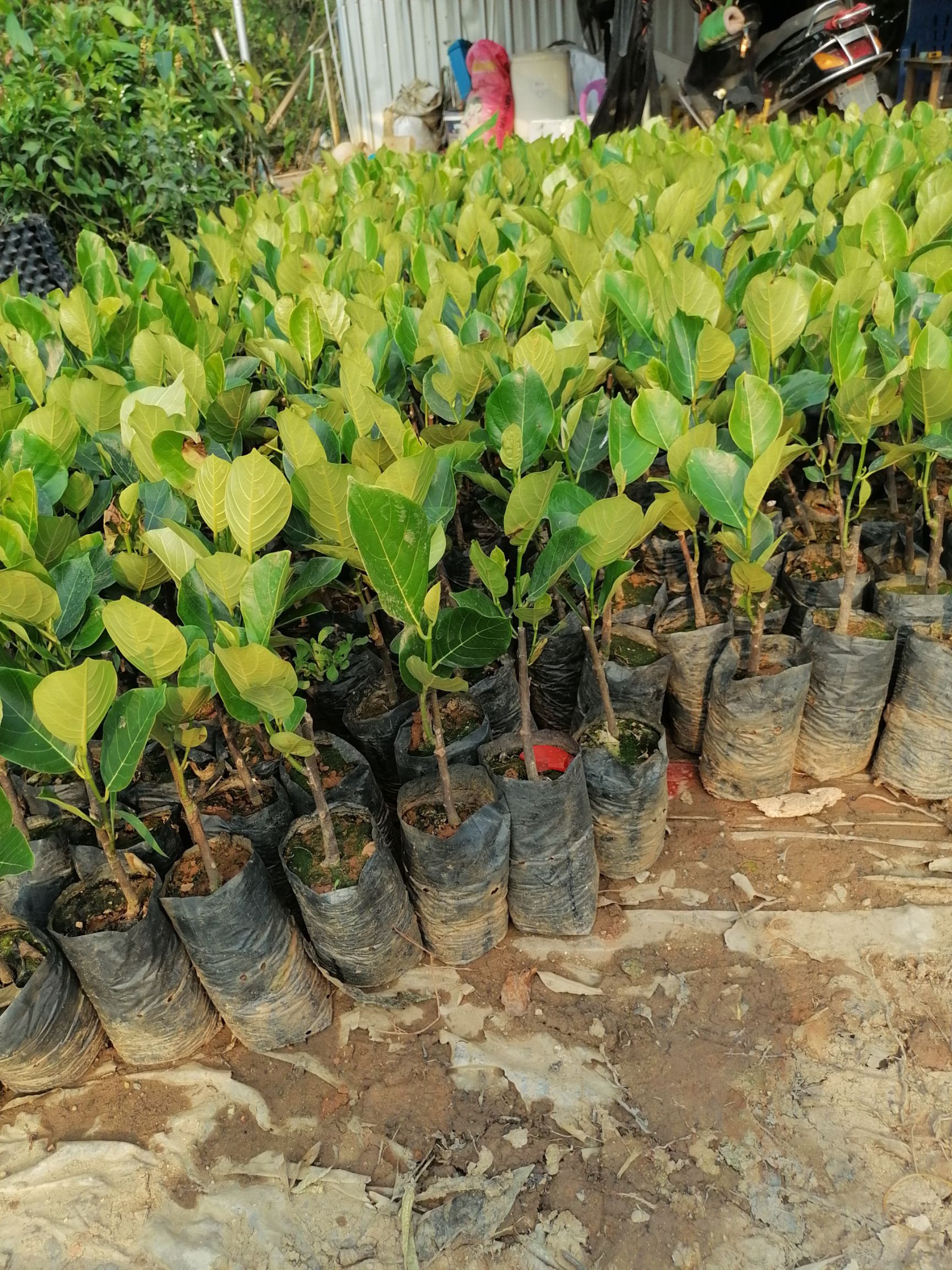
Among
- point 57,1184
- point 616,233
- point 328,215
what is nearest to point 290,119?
point 328,215

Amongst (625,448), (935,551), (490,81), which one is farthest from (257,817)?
(490,81)

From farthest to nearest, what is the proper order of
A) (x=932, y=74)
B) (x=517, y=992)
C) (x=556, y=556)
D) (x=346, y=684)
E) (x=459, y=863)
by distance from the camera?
(x=932, y=74), (x=346, y=684), (x=517, y=992), (x=459, y=863), (x=556, y=556)

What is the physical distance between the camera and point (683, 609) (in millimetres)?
2119

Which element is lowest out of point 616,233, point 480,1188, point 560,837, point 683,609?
point 480,1188

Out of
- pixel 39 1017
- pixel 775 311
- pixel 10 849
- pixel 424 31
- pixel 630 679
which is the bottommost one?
pixel 39 1017

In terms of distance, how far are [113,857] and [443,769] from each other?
1.88 ft

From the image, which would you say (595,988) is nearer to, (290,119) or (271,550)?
(271,550)

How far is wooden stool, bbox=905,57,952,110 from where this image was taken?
570 cm

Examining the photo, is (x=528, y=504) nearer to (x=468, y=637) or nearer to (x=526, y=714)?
(x=468, y=637)

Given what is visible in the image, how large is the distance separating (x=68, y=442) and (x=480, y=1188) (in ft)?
4.95

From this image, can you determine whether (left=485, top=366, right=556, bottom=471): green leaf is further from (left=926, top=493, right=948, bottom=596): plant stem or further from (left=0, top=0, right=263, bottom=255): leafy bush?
(left=0, top=0, right=263, bottom=255): leafy bush

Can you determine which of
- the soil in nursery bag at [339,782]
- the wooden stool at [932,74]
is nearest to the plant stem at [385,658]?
the soil in nursery bag at [339,782]

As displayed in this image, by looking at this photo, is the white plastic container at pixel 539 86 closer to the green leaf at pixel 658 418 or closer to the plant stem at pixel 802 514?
the plant stem at pixel 802 514

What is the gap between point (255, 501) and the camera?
124 cm
